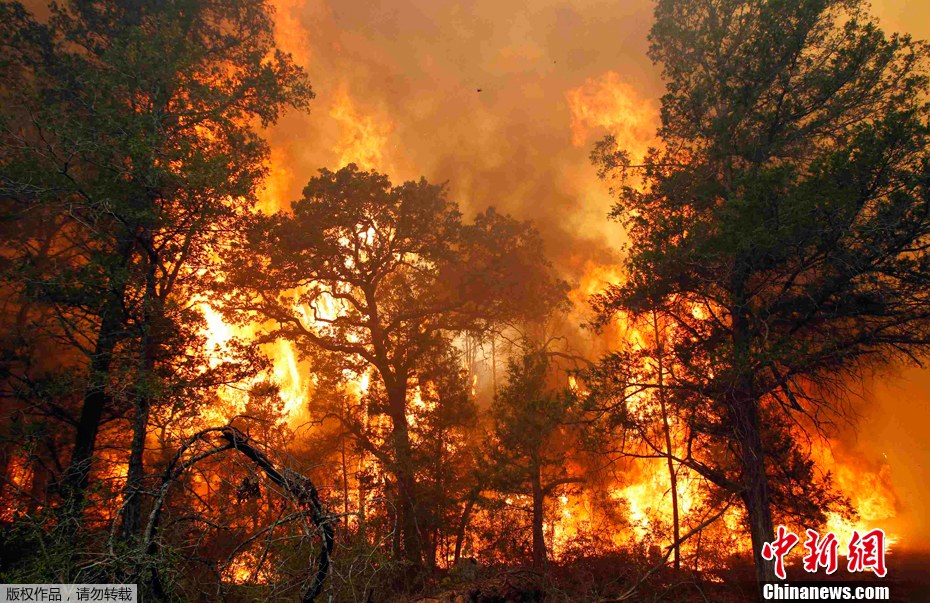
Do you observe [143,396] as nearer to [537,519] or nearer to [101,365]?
[101,365]

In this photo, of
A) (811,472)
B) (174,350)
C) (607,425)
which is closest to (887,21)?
(811,472)

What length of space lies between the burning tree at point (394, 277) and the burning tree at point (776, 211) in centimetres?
643

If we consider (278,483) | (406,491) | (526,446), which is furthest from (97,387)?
(526,446)

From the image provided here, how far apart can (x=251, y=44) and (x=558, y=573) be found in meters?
21.3

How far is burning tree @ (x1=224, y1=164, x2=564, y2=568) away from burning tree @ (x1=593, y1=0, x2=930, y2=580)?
6432mm

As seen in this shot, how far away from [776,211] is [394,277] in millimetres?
15054

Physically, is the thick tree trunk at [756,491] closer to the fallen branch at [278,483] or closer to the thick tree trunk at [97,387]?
the fallen branch at [278,483]

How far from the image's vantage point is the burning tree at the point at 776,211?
9.46 meters

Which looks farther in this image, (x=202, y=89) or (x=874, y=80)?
(x=202, y=89)

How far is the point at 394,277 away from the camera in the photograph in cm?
2145

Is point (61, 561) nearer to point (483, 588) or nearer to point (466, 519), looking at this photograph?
point (483, 588)

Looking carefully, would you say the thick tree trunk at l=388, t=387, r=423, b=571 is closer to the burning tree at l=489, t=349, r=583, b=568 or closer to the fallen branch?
the burning tree at l=489, t=349, r=583, b=568

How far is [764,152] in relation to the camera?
12562 millimetres

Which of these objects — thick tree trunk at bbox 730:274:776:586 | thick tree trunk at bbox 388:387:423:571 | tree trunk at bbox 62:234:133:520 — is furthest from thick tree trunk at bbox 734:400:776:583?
tree trunk at bbox 62:234:133:520
